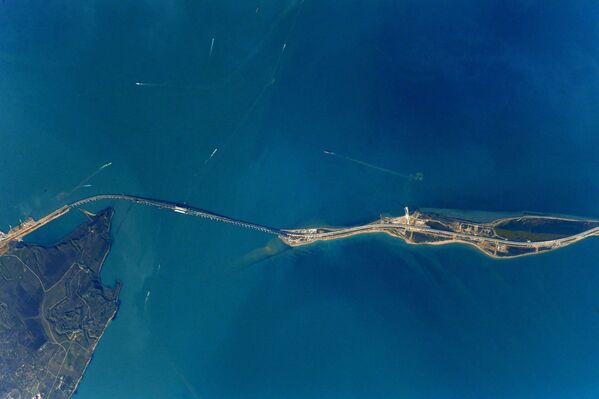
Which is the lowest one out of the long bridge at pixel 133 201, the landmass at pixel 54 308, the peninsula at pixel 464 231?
the landmass at pixel 54 308

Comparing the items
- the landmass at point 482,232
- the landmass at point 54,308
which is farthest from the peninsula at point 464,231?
the landmass at point 54,308

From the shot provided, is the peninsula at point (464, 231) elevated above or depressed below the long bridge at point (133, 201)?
above

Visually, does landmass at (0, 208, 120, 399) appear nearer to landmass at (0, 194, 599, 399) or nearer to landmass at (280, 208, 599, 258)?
landmass at (0, 194, 599, 399)

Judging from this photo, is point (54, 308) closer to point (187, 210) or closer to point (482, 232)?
point (187, 210)

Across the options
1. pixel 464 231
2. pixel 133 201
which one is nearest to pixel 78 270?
pixel 133 201

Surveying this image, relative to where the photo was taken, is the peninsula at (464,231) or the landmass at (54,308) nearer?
the peninsula at (464,231)

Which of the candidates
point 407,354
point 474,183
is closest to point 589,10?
point 474,183

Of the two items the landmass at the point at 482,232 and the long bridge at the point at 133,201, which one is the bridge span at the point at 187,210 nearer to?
the long bridge at the point at 133,201
